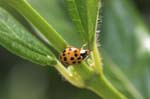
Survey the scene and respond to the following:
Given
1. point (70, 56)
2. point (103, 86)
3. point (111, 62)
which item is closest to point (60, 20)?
point (111, 62)

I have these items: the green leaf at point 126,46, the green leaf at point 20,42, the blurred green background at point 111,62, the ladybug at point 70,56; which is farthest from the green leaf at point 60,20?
the green leaf at point 20,42

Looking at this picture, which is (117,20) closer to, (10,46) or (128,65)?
(128,65)

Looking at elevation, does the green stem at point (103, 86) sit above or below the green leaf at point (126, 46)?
below

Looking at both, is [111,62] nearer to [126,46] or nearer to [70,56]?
[126,46]

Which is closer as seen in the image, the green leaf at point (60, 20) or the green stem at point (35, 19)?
the green stem at point (35, 19)

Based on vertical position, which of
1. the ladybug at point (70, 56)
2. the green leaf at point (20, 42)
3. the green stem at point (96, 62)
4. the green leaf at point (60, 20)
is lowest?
the green stem at point (96, 62)

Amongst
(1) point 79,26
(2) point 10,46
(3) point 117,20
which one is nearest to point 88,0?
(1) point 79,26

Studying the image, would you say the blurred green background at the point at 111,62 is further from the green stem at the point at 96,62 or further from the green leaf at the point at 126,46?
the green stem at the point at 96,62

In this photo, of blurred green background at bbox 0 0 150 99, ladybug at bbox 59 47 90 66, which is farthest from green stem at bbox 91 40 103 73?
blurred green background at bbox 0 0 150 99
